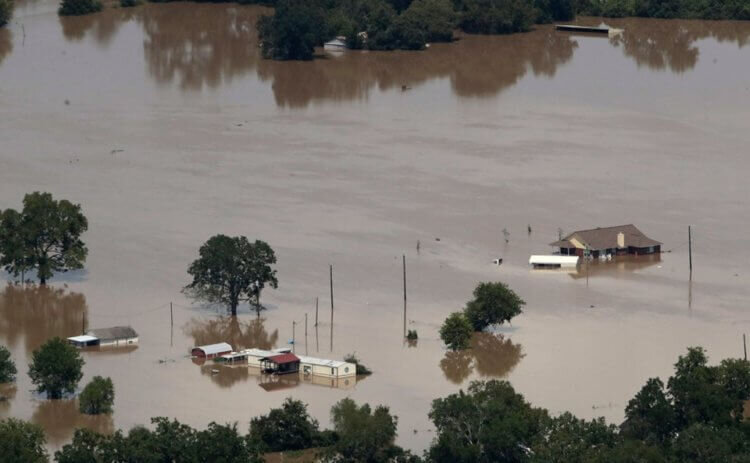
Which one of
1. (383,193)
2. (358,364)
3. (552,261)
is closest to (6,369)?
(358,364)

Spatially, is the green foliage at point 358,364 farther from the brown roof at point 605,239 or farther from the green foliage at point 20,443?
the brown roof at point 605,239

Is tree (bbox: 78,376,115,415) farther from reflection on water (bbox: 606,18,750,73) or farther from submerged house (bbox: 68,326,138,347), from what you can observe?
reflection on water (bbox: 606,18,750,73)

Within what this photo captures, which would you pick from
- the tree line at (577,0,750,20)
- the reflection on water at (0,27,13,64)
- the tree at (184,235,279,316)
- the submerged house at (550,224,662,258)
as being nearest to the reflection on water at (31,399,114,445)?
the tree at (184,235,279,316)

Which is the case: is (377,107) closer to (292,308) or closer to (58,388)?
(292,308)

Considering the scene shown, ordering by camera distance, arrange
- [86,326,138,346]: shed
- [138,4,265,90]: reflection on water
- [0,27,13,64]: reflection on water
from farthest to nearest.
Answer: [0,27,13,64]: reflection on water < [138,4,265,90]: reflection on water < [86,326,138,346]: shed

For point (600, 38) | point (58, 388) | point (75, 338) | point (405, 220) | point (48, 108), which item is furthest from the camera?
point (600, 38)

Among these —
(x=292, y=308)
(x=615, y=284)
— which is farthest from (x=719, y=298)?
(x=292, y=308)
